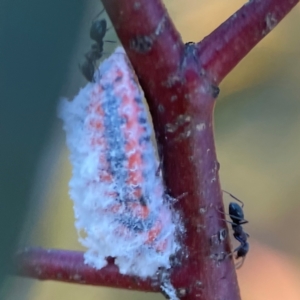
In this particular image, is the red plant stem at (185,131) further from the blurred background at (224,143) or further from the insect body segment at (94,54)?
the blurred background at (224,143)

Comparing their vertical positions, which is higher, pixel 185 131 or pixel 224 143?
pixel 224 143

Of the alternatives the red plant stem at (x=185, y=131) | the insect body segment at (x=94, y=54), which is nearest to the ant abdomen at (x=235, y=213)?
the red plant stem at (x=185, y=131)

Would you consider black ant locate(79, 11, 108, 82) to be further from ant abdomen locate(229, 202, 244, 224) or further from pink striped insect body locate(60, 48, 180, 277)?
ant abdomen locate(229, 202, 244, 224)

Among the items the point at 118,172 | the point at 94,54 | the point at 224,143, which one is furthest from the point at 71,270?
the point at 224,143

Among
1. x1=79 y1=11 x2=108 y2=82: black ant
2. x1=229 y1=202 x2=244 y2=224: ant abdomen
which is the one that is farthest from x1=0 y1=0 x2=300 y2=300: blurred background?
x1=229 y1=202 x2=244 y2=224: ant abdomen

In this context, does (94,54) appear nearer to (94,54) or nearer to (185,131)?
(94,54)

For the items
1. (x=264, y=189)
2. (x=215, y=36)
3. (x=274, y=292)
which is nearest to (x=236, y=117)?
(x=264, y=189)

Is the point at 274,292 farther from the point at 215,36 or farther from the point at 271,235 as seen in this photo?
the point at 215,36
